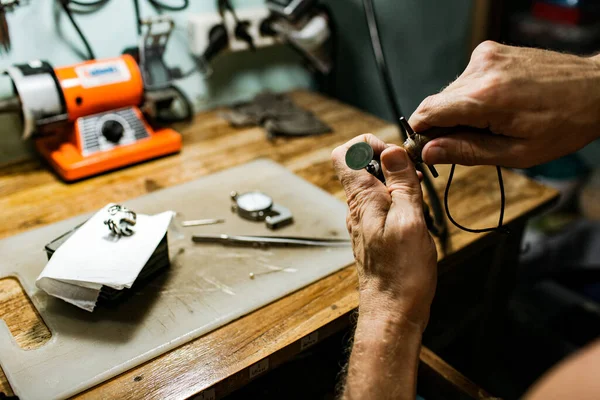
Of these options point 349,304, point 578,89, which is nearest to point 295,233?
point 349,304

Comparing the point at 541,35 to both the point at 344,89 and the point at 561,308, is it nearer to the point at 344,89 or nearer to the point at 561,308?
the point at 344,89

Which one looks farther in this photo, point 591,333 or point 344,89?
point 344,89

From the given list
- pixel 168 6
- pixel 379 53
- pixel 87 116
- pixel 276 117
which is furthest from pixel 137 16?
pixel 379 53

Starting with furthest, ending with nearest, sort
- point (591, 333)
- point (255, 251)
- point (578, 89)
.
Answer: point (591, 333) → point (255, 251) → point (578, 89)

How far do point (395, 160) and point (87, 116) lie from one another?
89 cm

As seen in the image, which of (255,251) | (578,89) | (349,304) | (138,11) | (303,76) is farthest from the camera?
(303,76)

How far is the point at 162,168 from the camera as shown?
1.43m

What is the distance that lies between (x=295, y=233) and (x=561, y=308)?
1.25 m

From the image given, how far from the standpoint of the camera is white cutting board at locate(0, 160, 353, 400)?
84cm

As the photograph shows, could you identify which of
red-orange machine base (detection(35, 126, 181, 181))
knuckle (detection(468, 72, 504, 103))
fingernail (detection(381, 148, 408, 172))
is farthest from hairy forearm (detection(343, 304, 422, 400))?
red-orange machine base (detection(35, 126, 181, 181))

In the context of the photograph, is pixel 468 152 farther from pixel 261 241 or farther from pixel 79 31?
pixel 79 31

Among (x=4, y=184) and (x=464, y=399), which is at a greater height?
(x=4, y=184)

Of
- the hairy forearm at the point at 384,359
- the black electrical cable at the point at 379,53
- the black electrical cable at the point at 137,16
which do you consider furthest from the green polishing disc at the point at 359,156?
the black electrical cable at the point at 137,16

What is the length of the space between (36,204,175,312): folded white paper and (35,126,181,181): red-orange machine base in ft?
1.20
